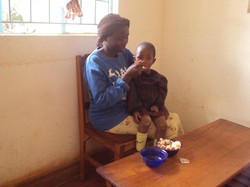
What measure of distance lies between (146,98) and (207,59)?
2.14ft

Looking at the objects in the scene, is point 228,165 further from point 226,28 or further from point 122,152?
point 226,28

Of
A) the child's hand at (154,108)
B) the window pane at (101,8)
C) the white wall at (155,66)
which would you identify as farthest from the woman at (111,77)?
the window pane at (101,8)

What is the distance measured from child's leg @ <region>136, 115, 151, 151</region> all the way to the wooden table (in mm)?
202

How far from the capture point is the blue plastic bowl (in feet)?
4.20

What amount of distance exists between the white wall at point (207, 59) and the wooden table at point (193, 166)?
433 mm

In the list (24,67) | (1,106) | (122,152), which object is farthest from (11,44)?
(122,152)

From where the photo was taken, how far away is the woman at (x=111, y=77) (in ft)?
5.26

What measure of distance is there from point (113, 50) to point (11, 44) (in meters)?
0.59

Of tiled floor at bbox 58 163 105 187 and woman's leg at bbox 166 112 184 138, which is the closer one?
woman's leg at bbox 166 112 184 138

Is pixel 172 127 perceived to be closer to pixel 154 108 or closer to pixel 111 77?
pixel 154 108

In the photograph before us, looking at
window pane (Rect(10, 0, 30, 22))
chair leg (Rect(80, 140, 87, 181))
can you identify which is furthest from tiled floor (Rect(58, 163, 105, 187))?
window pane (Rect(10, 0, 30, 22))

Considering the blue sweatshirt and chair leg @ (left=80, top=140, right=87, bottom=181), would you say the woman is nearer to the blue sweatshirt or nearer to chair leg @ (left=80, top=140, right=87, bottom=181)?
the blue sweatshirt

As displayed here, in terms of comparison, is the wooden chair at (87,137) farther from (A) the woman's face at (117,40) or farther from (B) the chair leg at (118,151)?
(A) the woman's face at (117,40)

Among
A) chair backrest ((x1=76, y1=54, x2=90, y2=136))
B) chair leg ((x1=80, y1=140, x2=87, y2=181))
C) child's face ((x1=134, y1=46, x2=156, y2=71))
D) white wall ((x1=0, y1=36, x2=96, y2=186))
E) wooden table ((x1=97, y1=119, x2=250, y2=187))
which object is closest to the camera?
wooden table ((x1=97, y1=119, x2=250, y2=187))
